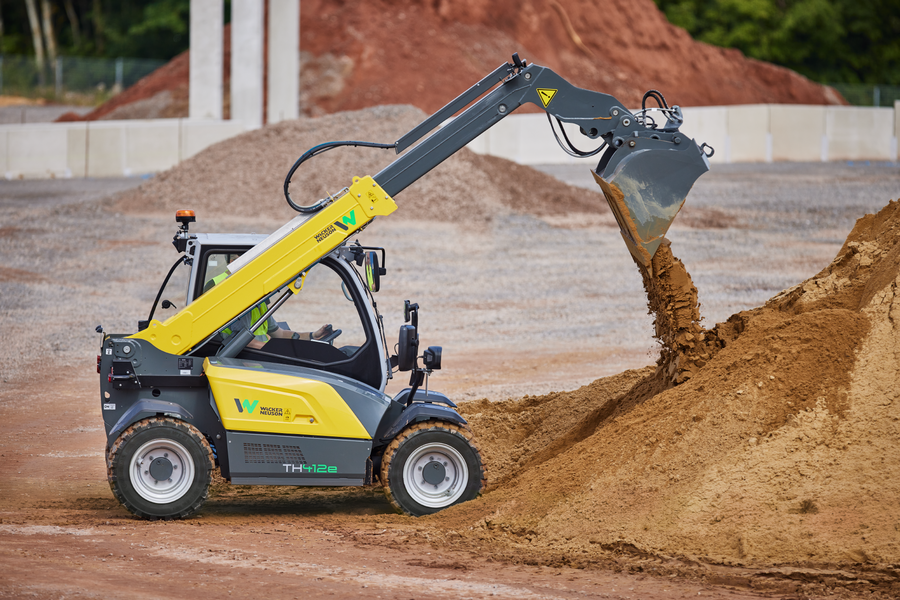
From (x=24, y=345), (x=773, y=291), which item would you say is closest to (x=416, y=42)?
(x=773, y=291)

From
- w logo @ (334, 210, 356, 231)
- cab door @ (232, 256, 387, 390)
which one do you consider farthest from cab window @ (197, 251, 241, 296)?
w logo @ (334, 210, 356, 231)

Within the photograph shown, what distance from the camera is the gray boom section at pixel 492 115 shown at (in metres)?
7.30

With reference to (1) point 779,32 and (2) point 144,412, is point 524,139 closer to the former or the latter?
(1) point 779,32

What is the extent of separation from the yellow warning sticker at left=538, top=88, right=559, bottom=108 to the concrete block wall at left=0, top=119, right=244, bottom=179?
28.3 metres

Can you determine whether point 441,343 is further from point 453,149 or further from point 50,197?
point 50,197

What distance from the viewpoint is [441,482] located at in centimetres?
746

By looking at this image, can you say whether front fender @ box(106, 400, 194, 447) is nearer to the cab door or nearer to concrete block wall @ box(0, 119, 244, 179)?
the cab door

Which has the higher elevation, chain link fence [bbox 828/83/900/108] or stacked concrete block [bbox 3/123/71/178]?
chain link fence [bbox 828/83/900/108]

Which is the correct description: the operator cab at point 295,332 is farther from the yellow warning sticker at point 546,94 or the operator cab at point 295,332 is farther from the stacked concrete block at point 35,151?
the stacked concrete block at point 35,151

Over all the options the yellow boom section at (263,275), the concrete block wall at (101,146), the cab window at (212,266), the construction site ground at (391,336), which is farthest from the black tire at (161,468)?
the concrete block wall at (101,146)

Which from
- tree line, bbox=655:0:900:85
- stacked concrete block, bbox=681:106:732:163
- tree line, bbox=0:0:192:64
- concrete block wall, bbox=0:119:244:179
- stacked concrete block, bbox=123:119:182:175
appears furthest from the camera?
tree line, bbox=0:0:192:64

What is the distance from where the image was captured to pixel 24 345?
48.0ft

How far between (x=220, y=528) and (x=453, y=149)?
3.35 meters

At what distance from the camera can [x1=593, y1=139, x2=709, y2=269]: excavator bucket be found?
756cm
